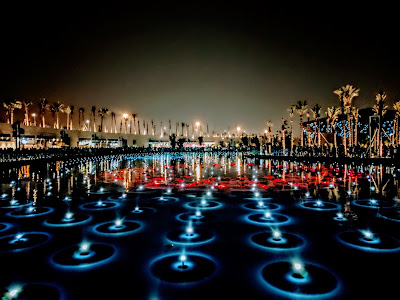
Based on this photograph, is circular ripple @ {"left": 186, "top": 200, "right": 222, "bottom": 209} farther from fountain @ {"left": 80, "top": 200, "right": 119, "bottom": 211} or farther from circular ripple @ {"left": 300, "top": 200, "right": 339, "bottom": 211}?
circular ripple @ {"left": 300, "top": 200, "right": 339, "bottom": 211}

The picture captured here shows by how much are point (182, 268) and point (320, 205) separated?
19.7 ft

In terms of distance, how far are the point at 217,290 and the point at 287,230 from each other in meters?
3.05

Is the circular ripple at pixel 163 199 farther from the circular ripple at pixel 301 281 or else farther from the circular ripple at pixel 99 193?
the circular ripple at pixel 301 281

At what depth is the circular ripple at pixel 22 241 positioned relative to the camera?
17.3 ft

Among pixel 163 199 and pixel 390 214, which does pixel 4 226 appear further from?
pixel 390 214


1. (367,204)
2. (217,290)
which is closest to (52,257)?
(217,290)

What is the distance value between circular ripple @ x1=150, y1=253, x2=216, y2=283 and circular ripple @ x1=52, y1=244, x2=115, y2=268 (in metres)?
0.98

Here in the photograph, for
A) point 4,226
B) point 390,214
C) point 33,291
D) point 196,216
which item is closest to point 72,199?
point 4,226

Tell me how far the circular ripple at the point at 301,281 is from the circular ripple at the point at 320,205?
438cm

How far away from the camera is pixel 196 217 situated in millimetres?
7316

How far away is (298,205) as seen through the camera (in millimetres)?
8758

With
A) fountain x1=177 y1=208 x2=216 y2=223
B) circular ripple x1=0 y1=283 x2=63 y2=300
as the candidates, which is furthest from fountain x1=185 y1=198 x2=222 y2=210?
circular ripple x1=0 y1=283 x2=63 y2=300

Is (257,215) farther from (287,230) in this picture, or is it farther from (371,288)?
(371,288)

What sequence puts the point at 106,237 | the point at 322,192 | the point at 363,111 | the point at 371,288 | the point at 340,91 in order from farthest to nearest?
the point at 363,111
the point at 340,91
the point at 322,192
the point at 106,237
the point at 371,288
